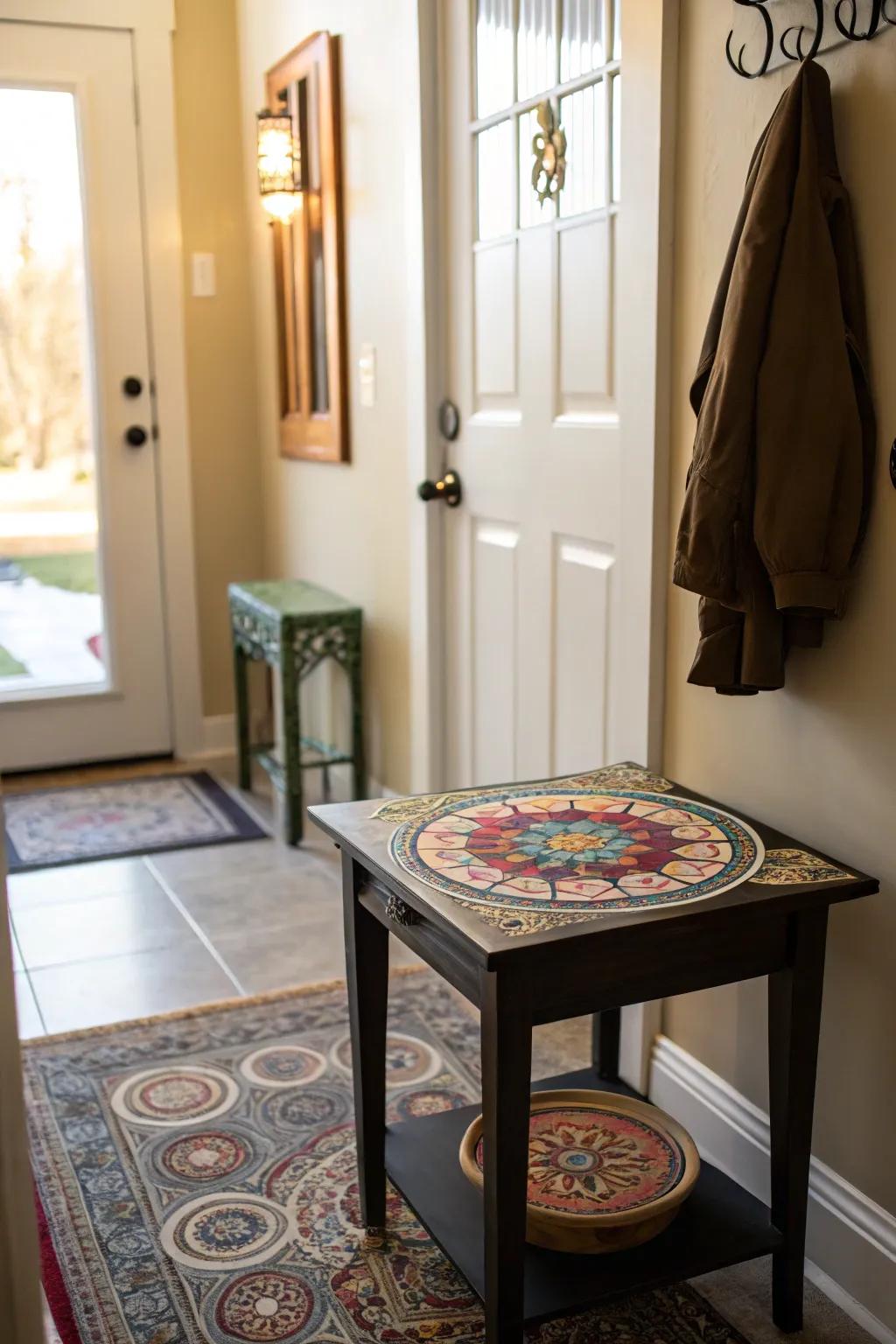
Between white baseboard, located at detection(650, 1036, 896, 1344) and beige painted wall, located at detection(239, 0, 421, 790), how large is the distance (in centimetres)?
142

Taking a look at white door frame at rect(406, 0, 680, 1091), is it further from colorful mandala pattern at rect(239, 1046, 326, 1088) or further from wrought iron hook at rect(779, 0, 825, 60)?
colorful mandala pattern at rect(239, 1046, 326, 1088)

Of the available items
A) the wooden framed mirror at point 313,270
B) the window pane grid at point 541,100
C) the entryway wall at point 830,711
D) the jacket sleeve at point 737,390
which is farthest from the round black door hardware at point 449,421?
the jacket sleeve at point 737,390

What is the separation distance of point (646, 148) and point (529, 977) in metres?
1.16

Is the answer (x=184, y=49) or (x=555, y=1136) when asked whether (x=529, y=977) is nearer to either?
(x=555, y=1136)

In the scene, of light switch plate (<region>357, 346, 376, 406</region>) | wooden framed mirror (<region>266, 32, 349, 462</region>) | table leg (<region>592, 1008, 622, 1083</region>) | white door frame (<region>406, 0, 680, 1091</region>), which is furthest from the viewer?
wooden framed mirror (<region>266, 32, 349, 462</region>)

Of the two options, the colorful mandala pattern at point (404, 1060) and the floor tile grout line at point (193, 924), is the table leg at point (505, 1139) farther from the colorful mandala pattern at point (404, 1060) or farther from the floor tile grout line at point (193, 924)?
the floor tile grout line at point (193, 924)

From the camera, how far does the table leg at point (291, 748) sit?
328 centimetres

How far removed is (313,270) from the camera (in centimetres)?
355

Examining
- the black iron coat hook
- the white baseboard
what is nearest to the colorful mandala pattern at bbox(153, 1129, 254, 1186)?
the white baseboard

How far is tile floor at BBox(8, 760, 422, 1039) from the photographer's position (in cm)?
255

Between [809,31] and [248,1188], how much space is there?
5.57ft

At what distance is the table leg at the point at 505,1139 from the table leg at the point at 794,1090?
346 mm

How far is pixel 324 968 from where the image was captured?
2658 mm

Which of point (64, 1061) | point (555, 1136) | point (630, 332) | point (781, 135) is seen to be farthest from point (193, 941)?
point (781, 135)
